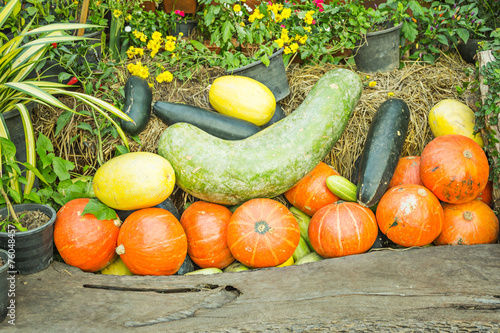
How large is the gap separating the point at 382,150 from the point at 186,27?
212 centimetres

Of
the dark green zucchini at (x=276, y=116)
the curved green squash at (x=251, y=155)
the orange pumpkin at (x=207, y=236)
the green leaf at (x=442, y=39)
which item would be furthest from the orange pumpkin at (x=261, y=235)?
the green leaf at (x=442, y=39)

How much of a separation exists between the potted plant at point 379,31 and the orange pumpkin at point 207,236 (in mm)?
1953

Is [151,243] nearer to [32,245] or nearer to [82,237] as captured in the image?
[82,237]

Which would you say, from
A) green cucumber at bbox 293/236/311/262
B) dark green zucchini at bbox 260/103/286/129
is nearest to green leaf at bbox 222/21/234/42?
dark green zucchini at bbox 260/103/286/129

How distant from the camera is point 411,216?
2266 millimetres

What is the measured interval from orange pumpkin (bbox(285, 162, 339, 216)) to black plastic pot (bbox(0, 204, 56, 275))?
5.16 ft

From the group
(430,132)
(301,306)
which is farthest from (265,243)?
(430,132)

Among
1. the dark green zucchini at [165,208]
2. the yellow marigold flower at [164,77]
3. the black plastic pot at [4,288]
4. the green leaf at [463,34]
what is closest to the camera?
the black plastic pot at [4,288]

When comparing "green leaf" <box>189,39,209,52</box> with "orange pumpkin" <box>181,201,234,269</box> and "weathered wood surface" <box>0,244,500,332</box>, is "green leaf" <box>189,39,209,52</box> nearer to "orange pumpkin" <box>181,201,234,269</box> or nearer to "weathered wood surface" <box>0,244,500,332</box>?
"orange pumpkin" <box>181,201,234,269</box>

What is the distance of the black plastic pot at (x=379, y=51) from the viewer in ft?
10.4

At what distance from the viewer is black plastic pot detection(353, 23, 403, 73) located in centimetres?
317

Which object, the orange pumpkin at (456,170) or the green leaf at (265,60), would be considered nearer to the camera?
the orange pumpkin at (456,170)

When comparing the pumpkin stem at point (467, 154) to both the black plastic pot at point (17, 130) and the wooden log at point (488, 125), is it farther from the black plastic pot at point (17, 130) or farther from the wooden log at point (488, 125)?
the black plastic pot at point (17, 130)

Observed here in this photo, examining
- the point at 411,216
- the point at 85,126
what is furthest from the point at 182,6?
the point at 411,216
